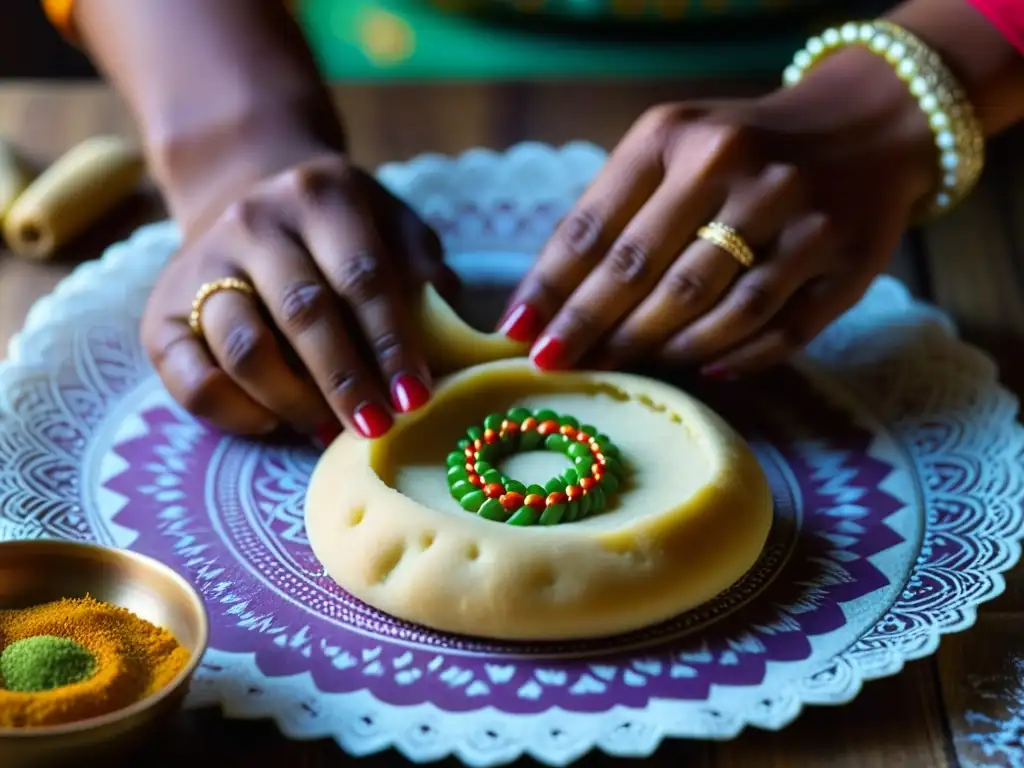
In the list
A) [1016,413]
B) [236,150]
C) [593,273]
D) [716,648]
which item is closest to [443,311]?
[593,273]

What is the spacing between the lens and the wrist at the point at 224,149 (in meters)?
1.08

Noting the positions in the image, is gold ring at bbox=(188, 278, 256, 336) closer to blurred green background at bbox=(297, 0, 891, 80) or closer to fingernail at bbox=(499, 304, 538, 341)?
fingernail at bbox=(499, 304, 538, 341)

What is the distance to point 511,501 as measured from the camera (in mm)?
856

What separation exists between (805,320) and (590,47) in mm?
560

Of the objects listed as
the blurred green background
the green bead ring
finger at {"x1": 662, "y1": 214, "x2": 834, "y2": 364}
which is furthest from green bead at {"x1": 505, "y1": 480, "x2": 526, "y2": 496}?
the blurred green background

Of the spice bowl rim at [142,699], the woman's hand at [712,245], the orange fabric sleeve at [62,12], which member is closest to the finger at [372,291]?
the woman's hand at [712,245]

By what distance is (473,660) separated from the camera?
79 centimetres

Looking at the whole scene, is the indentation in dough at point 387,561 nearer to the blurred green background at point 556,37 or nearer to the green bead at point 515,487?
the green bead at point 515,487

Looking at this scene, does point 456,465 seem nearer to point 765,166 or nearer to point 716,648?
point 716,648

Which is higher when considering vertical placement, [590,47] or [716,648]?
[590,47]

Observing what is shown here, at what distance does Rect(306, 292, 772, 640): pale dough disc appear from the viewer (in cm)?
80

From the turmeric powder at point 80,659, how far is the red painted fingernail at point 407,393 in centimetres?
26

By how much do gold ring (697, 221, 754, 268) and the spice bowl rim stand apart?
49 centimetres

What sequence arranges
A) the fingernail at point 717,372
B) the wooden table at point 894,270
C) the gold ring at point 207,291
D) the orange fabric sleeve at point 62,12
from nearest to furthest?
the wooden table at point 894,270
the gold ring at point 207,291
the fingernail at point 717,372
the orange fabric sleeve at point 62,12
